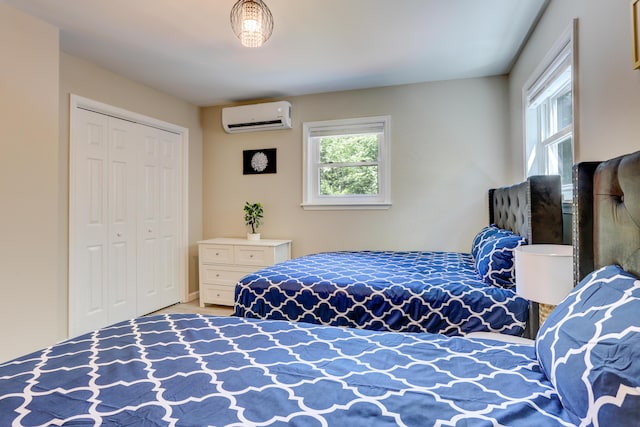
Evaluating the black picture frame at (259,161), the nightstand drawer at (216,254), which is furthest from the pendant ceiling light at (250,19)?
the nightstand drawer at (216,254)

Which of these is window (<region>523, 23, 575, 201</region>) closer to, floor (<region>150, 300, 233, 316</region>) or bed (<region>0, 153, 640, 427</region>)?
bed (<region>0, 153, 640, 427</region>)

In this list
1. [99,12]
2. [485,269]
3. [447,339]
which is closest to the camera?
[447,339]

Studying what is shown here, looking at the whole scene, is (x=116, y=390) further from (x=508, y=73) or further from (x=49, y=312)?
(x=508, y=73)

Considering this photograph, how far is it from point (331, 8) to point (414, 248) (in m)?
2.34

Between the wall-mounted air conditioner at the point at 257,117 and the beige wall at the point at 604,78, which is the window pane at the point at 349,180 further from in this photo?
the beige wall at the point at 604,78

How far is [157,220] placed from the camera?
12.0 feet

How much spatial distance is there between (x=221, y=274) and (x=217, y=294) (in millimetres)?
229

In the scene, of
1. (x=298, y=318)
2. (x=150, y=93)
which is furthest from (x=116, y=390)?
(x=150, y=93)

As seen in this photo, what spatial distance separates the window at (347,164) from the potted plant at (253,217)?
553 millimetres

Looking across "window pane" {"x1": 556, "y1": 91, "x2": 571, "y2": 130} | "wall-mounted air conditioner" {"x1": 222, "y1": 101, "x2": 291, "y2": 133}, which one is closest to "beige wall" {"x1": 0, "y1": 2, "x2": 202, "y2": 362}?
"wall-mounted air conditioner" {"x1": 222, "y1": 101, "x2": 291, "y2": 133}

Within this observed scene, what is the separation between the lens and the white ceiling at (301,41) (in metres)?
2.15

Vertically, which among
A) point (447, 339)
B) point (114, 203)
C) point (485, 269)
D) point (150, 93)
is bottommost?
point (447, 339)

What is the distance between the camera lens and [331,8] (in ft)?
7.07

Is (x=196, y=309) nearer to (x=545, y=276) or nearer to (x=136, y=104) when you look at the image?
(x=136, y=104)
